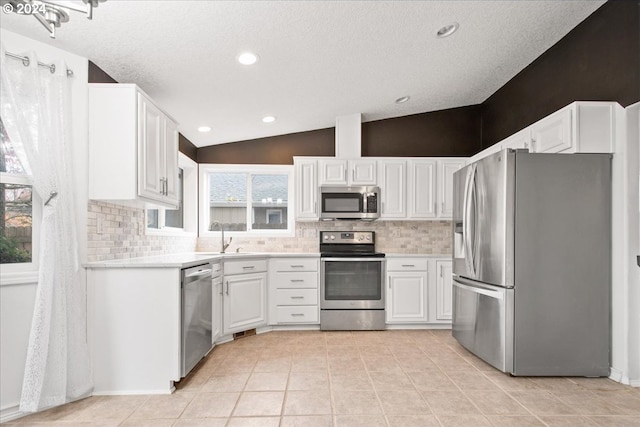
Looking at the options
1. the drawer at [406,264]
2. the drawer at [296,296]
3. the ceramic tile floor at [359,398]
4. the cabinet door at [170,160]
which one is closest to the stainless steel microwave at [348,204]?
the drawer at [406,264]

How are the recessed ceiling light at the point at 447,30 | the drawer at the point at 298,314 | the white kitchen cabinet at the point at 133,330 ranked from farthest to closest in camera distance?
the drawer at the point at 298,314, the recessed ceiling light at the point at 447,30, the white kitchen cabinet at the point at 133,330

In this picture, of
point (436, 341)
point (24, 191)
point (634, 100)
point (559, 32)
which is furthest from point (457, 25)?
point (24, 191)

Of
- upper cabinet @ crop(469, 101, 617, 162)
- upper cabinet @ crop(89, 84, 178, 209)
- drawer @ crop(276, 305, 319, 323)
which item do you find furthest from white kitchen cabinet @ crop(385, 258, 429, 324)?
upper cabinet @ crop(89, 84, 178, 209)

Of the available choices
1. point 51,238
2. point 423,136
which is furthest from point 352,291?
point 51,238

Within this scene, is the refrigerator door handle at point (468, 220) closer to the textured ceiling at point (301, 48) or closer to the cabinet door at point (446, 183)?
the textured ceiling at point (301, 48)

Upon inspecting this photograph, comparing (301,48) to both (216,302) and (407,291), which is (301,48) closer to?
(216,302)

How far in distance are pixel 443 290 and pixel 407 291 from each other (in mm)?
428

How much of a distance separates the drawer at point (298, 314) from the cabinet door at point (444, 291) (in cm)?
142

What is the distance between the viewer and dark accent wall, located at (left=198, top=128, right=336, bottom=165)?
4.92m

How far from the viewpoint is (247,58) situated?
2791mm

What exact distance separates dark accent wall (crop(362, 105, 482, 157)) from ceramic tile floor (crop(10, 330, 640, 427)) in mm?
2623

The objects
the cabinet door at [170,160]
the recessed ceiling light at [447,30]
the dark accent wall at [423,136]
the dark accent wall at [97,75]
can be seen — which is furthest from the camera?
the dark accent wall at [423,136]

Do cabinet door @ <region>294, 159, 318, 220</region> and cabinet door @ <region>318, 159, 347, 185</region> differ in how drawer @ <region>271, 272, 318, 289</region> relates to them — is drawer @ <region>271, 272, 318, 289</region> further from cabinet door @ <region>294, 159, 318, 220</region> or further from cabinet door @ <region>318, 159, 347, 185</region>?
cabinet door @ <region>318, 159, 347, 185</region>

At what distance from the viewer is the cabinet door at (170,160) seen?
303 centimetres
